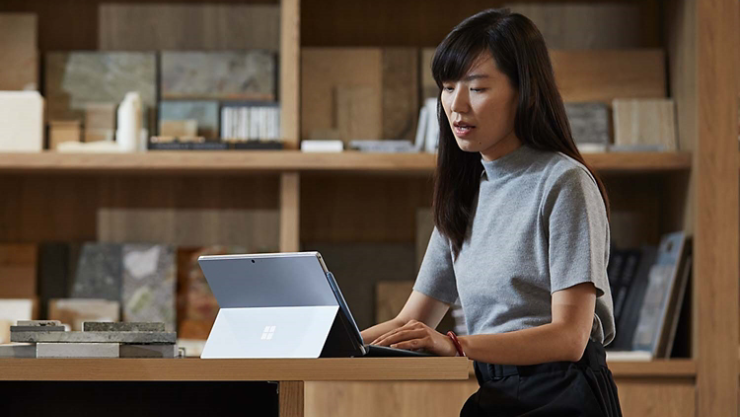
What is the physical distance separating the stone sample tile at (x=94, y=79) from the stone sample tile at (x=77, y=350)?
1.90m

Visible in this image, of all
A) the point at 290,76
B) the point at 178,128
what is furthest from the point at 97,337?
the point at 178,128

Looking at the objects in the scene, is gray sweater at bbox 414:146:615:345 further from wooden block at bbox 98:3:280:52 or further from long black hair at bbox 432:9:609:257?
wooden block at bbox 98:3:280:52

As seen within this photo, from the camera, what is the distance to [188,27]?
10.3 ft

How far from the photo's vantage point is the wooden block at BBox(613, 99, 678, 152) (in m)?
2.87

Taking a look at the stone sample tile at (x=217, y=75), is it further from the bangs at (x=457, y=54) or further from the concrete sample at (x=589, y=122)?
the bangs at (x=457, y=54)

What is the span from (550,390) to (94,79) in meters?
2.11

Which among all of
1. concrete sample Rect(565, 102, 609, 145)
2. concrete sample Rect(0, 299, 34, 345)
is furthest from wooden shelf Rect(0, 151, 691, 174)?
concrete sample Rect(0, 299, 34, 345)

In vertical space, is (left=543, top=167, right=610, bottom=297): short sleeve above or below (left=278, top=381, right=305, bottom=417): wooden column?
above

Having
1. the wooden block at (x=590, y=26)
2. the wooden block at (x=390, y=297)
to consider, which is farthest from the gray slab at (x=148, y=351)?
the wooden block at (x=590, y=26)

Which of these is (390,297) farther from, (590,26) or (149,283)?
(590,26)

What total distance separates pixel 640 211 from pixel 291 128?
46.6 inches

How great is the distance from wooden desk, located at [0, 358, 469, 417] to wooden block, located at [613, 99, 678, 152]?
1918 millimetres

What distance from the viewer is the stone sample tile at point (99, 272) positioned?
9.85 feet

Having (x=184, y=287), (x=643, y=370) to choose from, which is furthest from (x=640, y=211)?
(x=184, y=287)
